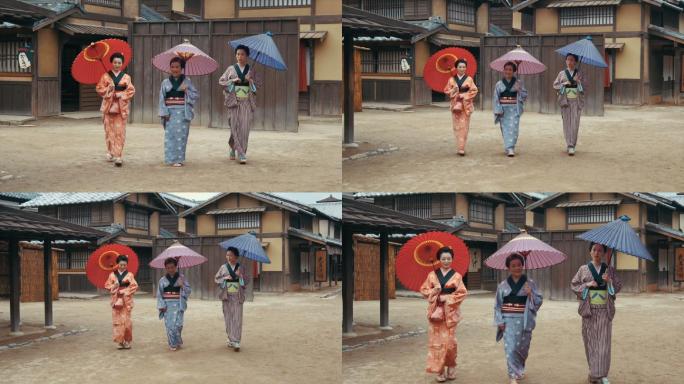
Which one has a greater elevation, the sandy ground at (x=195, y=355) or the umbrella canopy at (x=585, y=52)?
the umbrella canopy at (x=585, y=52)

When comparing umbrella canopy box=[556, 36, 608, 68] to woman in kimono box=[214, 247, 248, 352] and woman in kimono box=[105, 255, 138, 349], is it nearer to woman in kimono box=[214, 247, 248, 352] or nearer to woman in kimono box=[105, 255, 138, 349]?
woman in kimono box=[214, 247, 248, 352]

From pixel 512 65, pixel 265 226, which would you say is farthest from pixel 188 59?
pixel 265 226

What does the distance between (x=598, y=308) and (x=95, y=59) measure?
8035 millimetres

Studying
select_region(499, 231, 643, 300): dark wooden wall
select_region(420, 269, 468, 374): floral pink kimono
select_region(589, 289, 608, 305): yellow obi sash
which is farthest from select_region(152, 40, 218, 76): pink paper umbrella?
select_region(499, 231, 643, 300): dark wooden wall

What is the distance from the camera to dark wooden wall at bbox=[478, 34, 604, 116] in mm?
24623

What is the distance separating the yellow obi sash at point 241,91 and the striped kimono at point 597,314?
602 centimetres

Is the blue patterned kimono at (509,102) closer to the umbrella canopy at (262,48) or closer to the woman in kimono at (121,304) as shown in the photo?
the umbrella canopy at (262,48)

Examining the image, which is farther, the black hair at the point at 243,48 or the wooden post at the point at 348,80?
the wooden post at the point at 348,80

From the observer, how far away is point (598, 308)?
9352mm

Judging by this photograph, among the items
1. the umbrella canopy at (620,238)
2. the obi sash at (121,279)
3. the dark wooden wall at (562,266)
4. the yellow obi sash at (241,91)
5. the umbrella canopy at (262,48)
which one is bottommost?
the dark wooden wall at (562,266)

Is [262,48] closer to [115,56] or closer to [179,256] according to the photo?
[115,56]

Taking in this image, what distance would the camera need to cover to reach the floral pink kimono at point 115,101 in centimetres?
1227

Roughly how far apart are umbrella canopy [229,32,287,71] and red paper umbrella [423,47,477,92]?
89.3 inches

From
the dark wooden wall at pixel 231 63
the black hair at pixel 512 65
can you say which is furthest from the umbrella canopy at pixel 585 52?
the dark wooden wall at pixel 231 63
